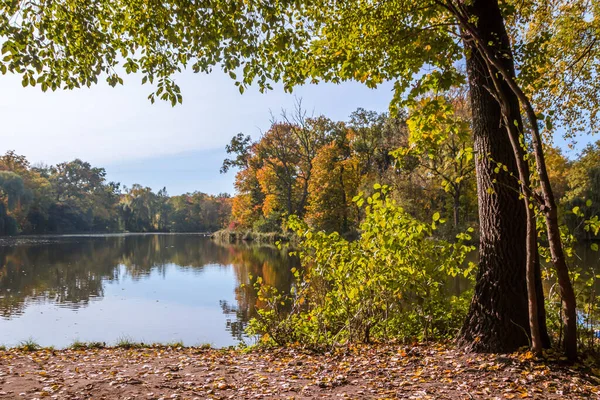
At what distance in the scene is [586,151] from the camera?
31.4 metres

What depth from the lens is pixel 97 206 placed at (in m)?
77.6

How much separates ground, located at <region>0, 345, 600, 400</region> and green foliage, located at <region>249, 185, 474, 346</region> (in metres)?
0.56

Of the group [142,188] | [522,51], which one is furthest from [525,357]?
[142,188]

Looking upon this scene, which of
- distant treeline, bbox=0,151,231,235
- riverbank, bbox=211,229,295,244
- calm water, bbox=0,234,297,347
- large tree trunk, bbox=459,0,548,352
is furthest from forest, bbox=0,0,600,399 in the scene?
distant treeline, bbox=0,151,231,235

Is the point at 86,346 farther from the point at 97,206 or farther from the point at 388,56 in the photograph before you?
the point at 97,206

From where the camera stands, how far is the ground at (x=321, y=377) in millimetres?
3350

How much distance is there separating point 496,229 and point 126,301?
36.0 ft

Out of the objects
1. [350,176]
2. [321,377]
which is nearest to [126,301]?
[321,377]

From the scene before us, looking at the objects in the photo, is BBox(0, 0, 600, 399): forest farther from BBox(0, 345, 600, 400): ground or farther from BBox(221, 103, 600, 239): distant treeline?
BBox(221, 103, 600, 239): distant treeline

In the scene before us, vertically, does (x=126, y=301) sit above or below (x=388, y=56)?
below

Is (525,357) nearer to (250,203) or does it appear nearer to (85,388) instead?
(85,388)

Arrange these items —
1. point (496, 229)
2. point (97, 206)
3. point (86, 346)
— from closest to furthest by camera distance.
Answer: point (496, 229), point (86, 346), point (97, 206)

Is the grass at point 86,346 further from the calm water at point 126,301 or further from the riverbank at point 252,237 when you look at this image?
the riverbank at point 252,237

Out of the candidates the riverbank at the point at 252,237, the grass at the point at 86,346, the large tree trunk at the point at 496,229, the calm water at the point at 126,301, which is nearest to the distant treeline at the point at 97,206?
the riverbank at the point at 252,237
